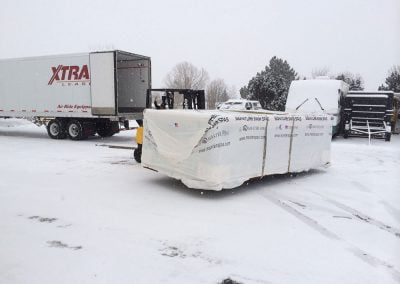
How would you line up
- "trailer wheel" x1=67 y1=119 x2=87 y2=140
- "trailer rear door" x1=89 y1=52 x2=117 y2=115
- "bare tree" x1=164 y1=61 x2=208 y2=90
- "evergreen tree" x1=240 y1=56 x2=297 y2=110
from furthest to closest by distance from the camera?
1. "bare tree" x1=164 y1=61 x2=208 y2=90
2. "evergreen tree" x1=240 y1=56 x2=297 y2=110
3. "trailer wheel" x1=67 y1=119 x2=87 y2=140
4. "trailer rear door" x1=89 y1=52 x2=117 y2=115

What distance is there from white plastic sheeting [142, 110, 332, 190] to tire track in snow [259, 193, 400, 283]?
33.5 inches

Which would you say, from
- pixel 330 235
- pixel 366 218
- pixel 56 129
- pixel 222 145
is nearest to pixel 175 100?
pixel 222 145

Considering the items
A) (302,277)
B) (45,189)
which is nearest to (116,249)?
(302,277)

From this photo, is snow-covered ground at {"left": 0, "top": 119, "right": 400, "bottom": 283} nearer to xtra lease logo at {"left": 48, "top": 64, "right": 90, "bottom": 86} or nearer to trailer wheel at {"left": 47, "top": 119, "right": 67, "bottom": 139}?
xtra lease logo at {"left": 48, "top": 64, "right": 90, "bottom": 86}

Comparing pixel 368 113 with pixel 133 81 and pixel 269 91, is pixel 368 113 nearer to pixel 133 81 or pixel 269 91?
pixel 133 81

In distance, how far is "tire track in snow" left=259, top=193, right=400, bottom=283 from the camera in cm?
422

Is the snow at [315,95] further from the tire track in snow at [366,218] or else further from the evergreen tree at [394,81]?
the evergreen tree at [394,81]

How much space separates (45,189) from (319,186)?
5690 mm

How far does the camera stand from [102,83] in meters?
14.7

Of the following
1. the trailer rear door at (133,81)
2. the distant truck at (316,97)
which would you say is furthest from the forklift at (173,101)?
the distant truck at (316,97)

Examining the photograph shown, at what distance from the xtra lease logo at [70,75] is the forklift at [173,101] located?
6.34 metres

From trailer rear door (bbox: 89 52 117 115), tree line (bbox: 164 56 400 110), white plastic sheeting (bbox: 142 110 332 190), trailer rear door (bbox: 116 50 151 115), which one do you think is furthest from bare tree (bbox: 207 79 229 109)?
white plastic sheeting (bbox: 142 110 332 190)

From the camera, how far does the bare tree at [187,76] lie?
66.1 meters

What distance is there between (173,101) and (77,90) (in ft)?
24.3
